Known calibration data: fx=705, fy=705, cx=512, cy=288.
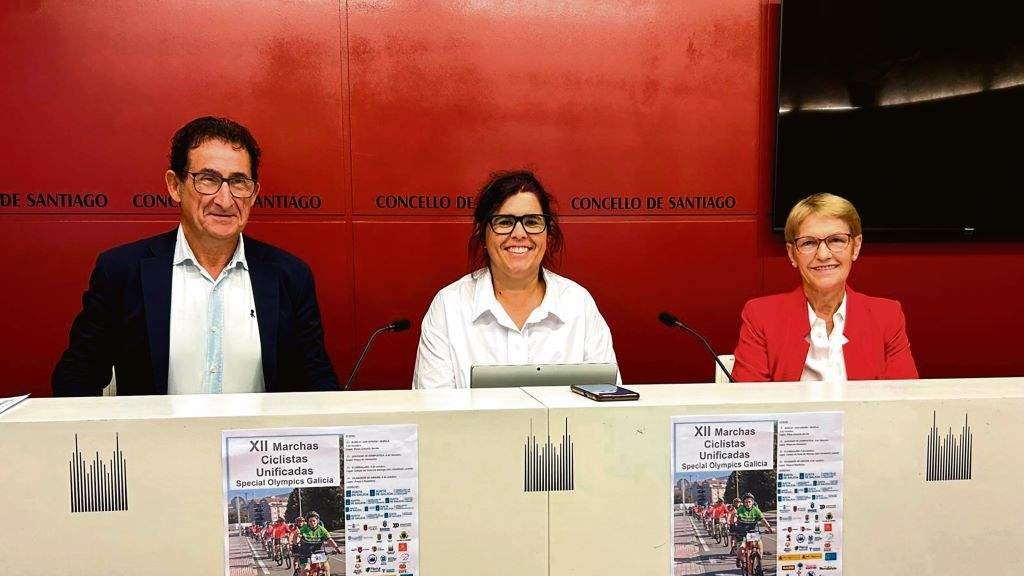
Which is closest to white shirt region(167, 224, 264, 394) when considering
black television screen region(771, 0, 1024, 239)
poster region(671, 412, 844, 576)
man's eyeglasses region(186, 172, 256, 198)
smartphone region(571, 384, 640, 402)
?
man's eyeglasses region(186, 172, 256, 198)

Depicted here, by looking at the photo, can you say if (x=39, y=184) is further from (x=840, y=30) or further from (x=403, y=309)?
(x=840, y=30)

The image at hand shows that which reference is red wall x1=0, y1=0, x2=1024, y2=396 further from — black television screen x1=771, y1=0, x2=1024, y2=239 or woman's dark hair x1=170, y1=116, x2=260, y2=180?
woman's dark hair x1=170, y1=116, x2=260, y2=180

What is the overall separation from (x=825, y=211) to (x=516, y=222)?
92 cm

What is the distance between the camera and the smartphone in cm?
101

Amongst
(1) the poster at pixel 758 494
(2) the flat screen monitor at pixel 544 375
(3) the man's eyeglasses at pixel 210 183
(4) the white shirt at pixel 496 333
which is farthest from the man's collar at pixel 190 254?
(1) the poster at pixel 758 494

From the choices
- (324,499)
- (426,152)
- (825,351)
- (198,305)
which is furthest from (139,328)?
(825,351)

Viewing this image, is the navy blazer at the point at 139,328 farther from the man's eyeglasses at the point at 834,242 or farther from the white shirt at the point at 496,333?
the man's eyeglasses at the point at 834,242

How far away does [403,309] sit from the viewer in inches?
108

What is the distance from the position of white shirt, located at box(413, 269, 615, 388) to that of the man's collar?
1.96 feet

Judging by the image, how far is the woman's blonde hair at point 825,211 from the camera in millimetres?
2080

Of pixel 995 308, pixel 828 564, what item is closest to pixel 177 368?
pixel 828 564

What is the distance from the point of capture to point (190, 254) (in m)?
1.83

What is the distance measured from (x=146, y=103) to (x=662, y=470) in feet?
7.77

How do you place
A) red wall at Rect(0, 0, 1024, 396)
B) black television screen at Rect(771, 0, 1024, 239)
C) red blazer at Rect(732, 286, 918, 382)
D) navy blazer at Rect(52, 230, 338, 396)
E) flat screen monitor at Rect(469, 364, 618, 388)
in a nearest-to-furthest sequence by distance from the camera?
flat screen monitor at Rect(469, 364, 618, 388) < navy blazer at Rect(52, 230, 338, 396) < red blazer at Rect(732, 286, 918, 382) < red wall at Rect(0, 0, 1024, 396) < black television screen at Rect(771, 0, 1024, 239)
